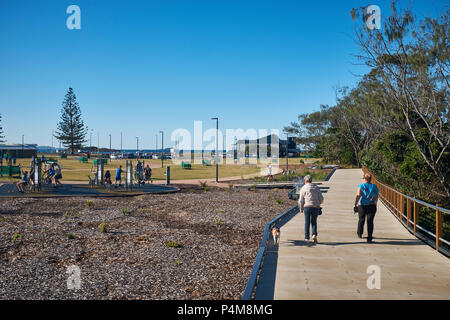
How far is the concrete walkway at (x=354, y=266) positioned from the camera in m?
5.00

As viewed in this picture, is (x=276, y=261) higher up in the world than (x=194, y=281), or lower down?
higher up

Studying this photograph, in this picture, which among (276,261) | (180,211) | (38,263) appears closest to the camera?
(276,261)

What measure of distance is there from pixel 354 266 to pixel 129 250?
219 inches

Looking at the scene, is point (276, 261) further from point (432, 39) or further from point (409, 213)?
point (432, 39)

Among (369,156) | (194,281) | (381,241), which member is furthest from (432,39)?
(369,156)

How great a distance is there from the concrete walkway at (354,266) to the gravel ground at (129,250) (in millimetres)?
1138

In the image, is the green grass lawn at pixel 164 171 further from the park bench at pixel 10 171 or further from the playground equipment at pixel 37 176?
the playground equipment at pixel 37 176

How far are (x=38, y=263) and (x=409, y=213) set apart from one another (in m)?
9.24

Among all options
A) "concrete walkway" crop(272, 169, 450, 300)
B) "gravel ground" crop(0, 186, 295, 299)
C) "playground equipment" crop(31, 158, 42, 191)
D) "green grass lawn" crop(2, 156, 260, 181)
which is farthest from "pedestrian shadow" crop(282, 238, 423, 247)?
"green grass lawn" crop(2, 156, 260, 181)

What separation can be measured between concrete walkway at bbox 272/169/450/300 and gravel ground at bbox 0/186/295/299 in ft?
3.73

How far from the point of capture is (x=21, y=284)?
679 centimetres

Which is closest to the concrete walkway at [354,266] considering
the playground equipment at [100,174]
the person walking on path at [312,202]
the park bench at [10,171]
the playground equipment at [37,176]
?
the person walking on path at [312,202]

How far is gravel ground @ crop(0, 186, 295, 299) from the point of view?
6578 millimetres

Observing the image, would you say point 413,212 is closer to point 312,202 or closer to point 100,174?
point 312,202
